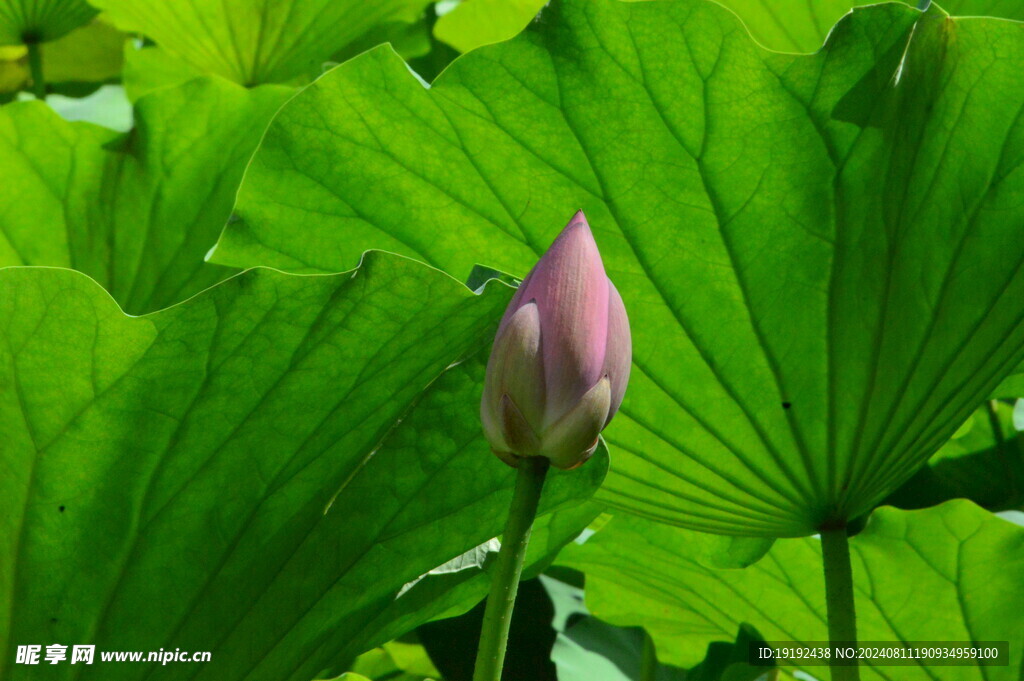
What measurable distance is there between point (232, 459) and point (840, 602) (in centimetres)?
49

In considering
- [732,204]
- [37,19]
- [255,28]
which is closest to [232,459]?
[732,204]

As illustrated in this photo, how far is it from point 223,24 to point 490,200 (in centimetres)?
83

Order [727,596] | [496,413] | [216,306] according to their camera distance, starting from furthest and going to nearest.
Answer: [727,596] < [216,306] < [496,413]

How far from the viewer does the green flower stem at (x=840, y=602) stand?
82cm

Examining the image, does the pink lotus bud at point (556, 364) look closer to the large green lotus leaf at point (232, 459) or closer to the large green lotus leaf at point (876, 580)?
the large green lotus leaf at point (232, 459)

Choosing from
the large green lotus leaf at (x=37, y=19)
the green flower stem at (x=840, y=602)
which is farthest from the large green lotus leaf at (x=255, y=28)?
the green flower stem at (x=840, y=602)

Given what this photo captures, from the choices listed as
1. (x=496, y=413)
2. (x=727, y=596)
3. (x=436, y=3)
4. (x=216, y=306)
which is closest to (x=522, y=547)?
(x=496, y=413)

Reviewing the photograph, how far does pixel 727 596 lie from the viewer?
1065 millimetres

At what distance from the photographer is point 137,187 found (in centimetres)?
117

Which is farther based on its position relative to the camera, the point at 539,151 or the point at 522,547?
the point at 539,151

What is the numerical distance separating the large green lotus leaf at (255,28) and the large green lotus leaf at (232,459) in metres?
0.91

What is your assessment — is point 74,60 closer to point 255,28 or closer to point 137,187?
point 255,28

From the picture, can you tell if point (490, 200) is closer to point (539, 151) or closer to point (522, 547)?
point (539, 151)

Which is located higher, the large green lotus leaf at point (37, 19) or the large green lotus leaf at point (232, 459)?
the large green lotus leaf at point (37, 19)
